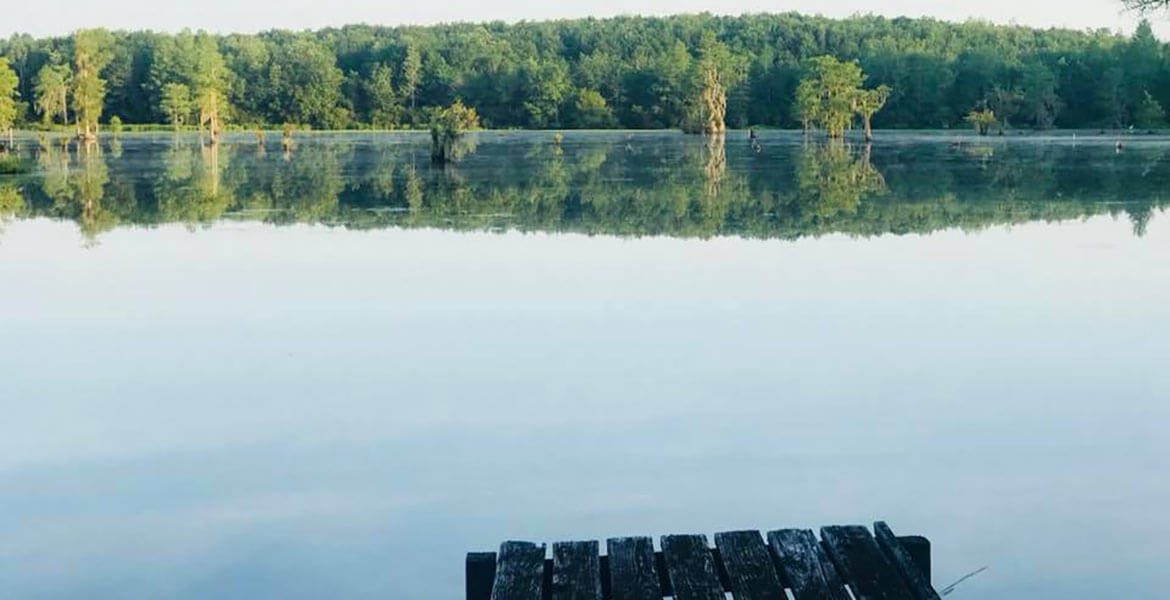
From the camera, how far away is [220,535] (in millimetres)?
4680

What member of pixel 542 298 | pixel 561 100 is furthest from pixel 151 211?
pixel 561 100

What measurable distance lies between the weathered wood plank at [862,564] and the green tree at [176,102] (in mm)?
69559

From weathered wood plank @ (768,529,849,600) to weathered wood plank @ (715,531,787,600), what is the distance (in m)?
0.03

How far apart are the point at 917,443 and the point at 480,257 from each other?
7552 mm

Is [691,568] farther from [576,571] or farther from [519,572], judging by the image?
[519,572]

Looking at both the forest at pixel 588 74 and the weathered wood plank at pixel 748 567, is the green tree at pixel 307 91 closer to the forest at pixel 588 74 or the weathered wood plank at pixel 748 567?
the forest at pixel 588 74

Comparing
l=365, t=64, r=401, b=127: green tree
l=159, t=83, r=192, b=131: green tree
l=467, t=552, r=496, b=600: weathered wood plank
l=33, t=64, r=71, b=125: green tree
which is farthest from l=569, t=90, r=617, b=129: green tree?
l=467, t=552, r=496, b=600: weathered wood plank

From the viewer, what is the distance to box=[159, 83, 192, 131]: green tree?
6862cm

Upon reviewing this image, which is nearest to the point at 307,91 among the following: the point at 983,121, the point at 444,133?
the point at 983,121

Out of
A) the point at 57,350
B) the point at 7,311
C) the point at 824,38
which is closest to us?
the point at 57,350

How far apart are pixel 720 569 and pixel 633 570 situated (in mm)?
215

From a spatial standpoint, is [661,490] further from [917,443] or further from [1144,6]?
[1144,6]

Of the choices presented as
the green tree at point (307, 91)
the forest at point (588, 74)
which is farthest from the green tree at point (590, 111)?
the green tree at point (307, 91)

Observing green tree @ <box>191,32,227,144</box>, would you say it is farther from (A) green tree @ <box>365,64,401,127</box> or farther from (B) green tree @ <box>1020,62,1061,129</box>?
(B) green tree @ <box>1020,62,1061,129</box>
